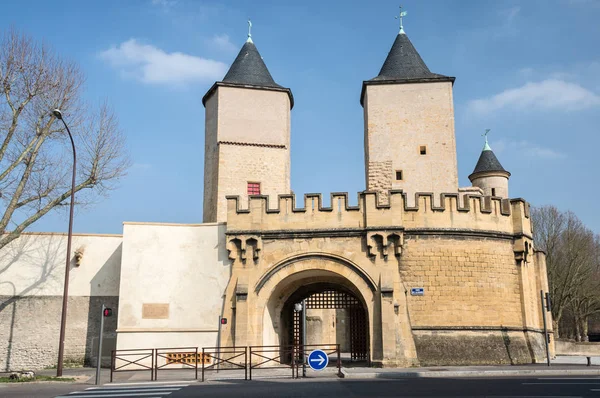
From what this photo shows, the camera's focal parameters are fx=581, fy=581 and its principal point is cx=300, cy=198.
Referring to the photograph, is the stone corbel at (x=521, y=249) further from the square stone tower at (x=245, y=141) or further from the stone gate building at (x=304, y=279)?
the square stone tower at (x=245, y=141)

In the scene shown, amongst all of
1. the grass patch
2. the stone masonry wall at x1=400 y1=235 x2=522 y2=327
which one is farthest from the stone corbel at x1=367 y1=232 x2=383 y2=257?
the grass patch

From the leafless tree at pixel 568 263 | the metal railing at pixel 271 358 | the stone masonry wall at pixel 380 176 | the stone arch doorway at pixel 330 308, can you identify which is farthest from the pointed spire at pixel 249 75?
the leafless tree at pixel 568 263

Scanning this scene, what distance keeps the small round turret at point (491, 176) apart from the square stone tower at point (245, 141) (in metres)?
13.5

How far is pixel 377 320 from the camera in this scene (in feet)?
63.4

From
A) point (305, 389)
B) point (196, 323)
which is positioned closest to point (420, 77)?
point (196, 323)

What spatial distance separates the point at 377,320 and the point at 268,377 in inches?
196

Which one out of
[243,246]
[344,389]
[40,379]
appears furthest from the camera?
[243,246]

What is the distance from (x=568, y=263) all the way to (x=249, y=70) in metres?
24.9

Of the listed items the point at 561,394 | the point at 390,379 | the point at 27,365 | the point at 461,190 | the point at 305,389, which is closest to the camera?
the point at 561,394

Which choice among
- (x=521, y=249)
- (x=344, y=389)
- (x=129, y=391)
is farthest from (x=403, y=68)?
(x=129, y=391)

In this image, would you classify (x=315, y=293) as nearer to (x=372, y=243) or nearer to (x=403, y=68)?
(x=372, y=243)

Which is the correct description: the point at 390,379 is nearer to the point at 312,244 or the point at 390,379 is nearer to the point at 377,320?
the point at 377,320

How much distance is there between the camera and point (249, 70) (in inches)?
1102

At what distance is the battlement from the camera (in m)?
20.2
